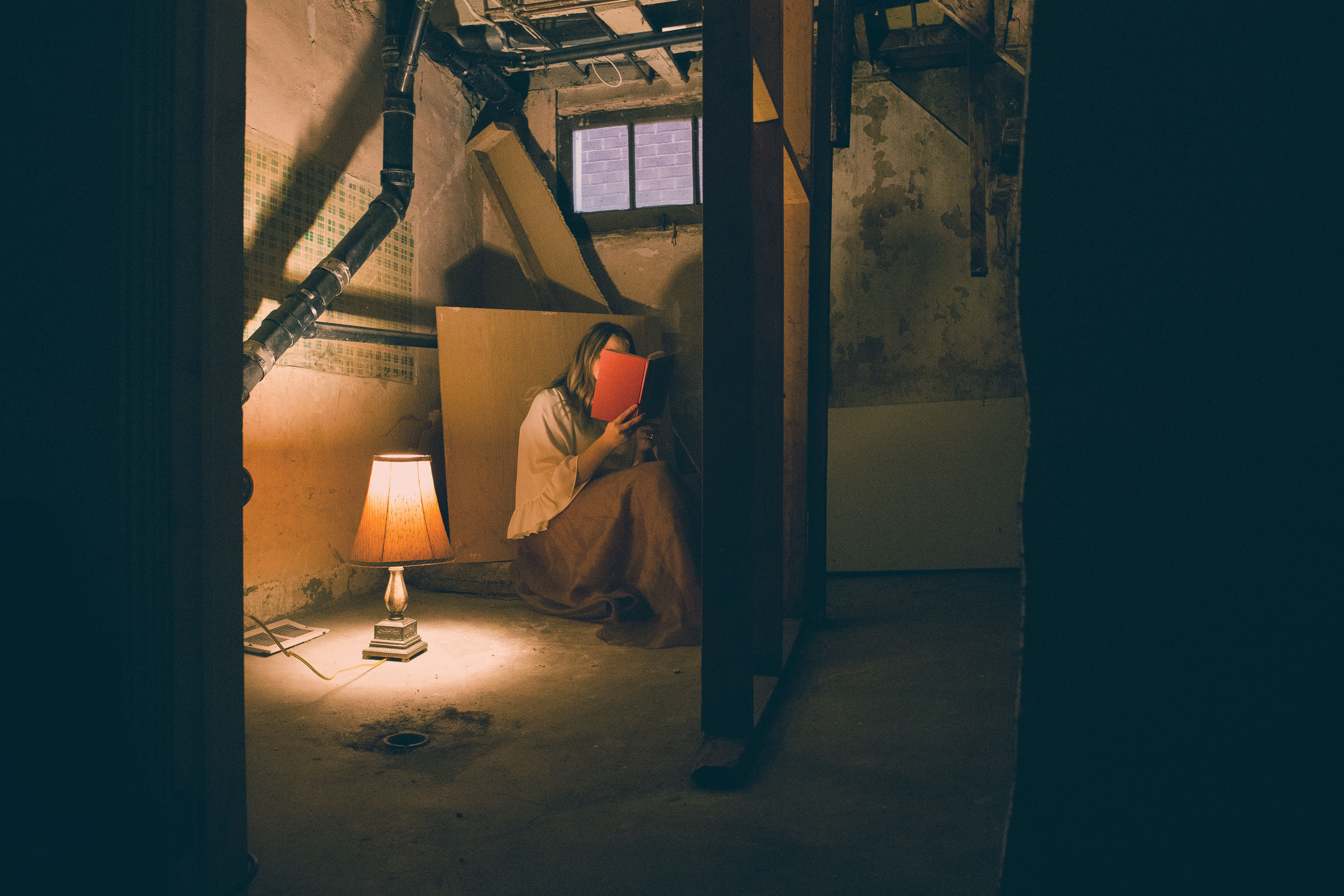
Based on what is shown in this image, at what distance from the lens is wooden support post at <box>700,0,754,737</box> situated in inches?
74.9

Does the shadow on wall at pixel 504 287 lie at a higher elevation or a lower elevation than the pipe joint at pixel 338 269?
higher

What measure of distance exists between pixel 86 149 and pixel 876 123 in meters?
4.98

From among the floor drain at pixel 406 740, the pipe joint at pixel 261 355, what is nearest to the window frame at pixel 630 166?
the pipe joint at pixel 261 355

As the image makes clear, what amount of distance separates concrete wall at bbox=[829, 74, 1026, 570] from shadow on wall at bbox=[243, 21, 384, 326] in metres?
2.91

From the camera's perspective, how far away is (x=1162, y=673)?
1.73 feet

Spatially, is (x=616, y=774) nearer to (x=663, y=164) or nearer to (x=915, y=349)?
(x=915, y=349)

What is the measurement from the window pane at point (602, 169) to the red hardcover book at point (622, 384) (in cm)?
232

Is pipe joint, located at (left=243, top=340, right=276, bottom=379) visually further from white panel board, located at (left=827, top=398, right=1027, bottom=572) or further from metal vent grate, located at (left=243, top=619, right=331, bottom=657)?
white panel board, located at (left=827, top=398, right=1027, bottom=572)

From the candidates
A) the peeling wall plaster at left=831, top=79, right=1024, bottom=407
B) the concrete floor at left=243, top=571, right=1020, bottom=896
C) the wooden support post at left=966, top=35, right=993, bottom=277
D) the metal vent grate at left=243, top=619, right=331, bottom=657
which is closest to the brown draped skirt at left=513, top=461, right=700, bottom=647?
the concrete floor at left=243, top=571, right=1020, bottom=896

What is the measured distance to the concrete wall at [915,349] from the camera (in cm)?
480

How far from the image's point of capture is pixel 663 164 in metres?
5.45

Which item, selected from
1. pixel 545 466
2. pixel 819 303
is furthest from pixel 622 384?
pixel 819 303

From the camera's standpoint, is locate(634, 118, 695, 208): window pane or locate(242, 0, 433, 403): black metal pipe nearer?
locate(242, 0, 433, 403): black metal pipe

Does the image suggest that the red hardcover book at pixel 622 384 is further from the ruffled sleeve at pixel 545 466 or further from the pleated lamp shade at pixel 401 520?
the pleated lamp shade at pixel 401 520
